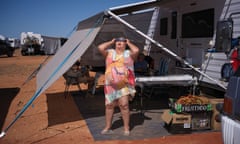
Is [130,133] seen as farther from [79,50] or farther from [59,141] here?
[79,50]

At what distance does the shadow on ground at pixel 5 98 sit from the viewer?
6117 mm

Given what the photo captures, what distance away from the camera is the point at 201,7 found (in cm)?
632

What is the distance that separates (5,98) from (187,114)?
210 inches

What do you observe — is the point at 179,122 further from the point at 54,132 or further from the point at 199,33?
the point at 199,33

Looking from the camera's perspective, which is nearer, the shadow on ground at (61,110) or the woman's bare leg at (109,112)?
the woman's bare leg at (109,112)

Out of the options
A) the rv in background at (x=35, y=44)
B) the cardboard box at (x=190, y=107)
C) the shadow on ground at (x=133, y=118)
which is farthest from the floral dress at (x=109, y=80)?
the rv in background at (x=35, y=44)

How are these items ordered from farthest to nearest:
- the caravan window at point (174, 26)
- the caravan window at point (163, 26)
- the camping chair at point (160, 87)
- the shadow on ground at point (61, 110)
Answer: the caravan window at point (163, 26) → the caravan window at point (174, 26) → the camping chair at point (160, 87) → the shadow on ground at point (61, 110)

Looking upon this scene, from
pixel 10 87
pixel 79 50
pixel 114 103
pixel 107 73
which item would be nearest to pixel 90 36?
pixel 79 50

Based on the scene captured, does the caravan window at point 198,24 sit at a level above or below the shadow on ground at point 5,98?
above

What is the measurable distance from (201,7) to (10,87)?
706cm

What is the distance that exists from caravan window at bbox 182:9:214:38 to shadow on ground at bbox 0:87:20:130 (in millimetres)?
4454

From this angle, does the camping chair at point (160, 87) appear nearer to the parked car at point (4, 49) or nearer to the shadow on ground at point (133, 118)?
the shadow on ground at point (133, 118)

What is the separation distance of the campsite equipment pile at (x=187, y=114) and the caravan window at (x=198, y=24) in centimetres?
181

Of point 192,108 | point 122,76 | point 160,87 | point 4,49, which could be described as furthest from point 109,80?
point 4,49
